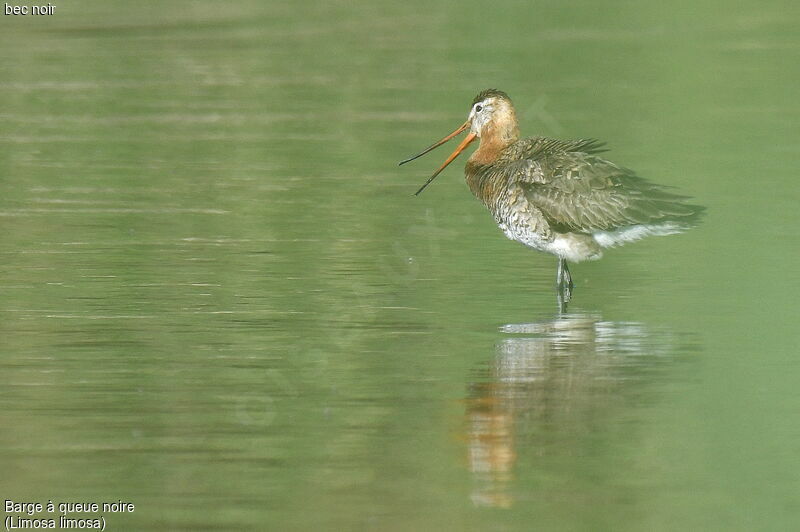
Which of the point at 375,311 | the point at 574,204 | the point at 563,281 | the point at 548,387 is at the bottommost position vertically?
the point at 548,387

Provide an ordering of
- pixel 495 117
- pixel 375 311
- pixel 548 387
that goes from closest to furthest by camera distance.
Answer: pixel 548 387 → pixel 375 311 → pixel 495 117

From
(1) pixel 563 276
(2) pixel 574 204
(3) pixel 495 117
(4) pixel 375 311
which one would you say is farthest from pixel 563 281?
(3) pixel 495 117

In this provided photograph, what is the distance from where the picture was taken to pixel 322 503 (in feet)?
25.0

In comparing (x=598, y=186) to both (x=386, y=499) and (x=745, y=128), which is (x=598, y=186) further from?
(x=745, y=128)

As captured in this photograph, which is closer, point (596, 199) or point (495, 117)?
point (596, 199)

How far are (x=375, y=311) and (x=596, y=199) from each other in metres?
1.91

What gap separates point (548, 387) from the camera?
9570 mm

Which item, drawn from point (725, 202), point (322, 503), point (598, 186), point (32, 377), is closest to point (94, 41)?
point (725, 202)

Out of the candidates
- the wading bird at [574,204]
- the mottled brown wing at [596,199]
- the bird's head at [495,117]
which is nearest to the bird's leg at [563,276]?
the wading bird at [574,204]

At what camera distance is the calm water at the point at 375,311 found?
26.0 feet

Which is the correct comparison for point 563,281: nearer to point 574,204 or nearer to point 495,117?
point 574,204

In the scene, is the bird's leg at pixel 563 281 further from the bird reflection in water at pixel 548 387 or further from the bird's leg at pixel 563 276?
the bird reflection in water at pixel 548 387

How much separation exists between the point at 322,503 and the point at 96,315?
14.4ft

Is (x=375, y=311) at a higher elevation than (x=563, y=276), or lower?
lower
